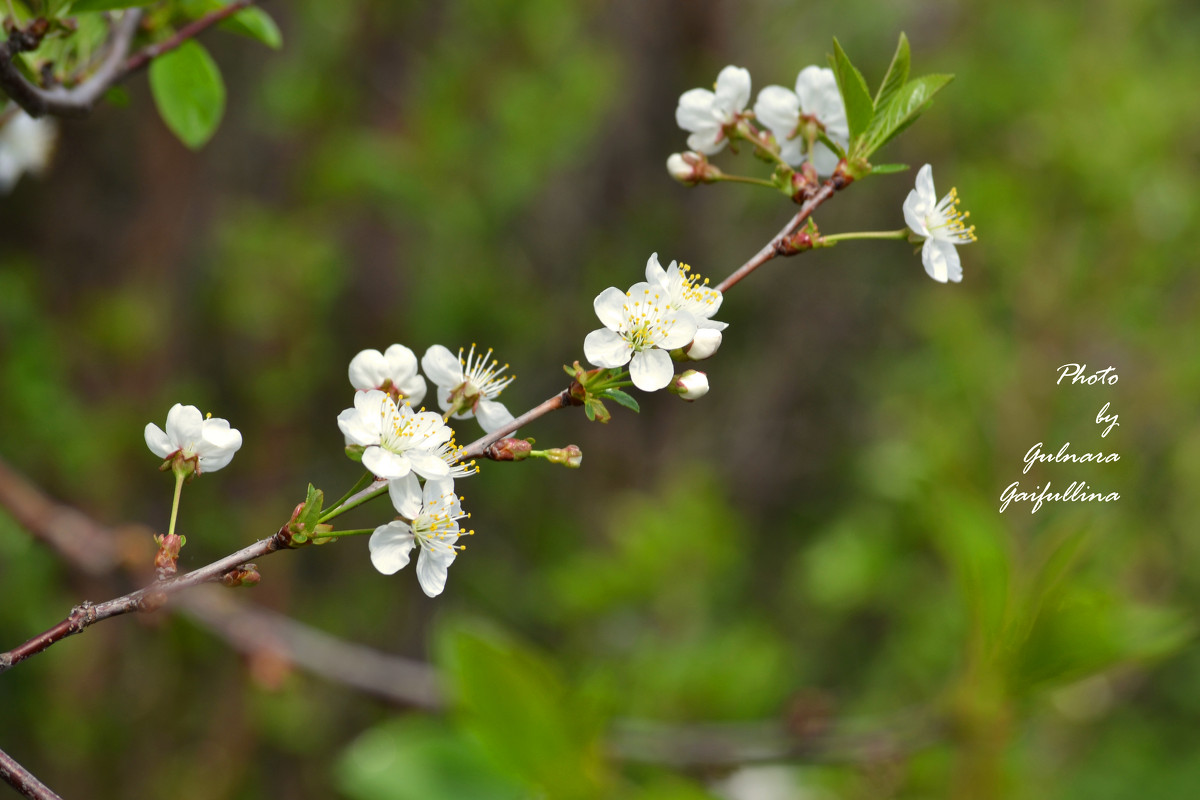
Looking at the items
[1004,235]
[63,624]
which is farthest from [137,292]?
[1004,235]

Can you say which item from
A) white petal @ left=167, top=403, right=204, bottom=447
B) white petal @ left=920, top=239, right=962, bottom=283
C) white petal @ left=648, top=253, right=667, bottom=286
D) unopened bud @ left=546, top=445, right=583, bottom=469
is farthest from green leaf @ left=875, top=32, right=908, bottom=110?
white petal @ left=167, top=403, right=204, bottom=447

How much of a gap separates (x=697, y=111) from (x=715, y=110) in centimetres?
2

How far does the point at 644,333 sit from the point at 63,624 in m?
0.44

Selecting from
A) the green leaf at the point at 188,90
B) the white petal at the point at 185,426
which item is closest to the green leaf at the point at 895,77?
the white petal at the point at 185,426

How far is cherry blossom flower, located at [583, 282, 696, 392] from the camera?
0.70 metres

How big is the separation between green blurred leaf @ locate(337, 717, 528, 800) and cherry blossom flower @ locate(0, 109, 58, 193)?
3.23 feet

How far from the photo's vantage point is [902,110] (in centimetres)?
74

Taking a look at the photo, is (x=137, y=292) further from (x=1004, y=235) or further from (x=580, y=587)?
(x=1004, y=235)

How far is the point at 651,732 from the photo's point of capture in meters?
1.76

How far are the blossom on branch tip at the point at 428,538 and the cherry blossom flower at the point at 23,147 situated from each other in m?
0.96

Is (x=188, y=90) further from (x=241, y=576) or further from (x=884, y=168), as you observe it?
(x=884, y=168)

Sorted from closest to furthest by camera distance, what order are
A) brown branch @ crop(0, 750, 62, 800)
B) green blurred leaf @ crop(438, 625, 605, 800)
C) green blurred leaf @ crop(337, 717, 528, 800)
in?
brown branch @ crop(0, 750, 62, 800) → green blurred leaf @ crop(438, 625, 605, 800) → green blurred leaf @ crop(337, 717, 528, 800)

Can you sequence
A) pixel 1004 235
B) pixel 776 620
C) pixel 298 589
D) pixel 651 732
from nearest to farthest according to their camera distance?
pixel 651 732 < pixel 1004 235 < pixel 298 589 < pixel 776 620

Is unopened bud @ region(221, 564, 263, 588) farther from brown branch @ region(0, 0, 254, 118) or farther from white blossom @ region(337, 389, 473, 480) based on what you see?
brown branch @ region(0, 0, 254, 118)
